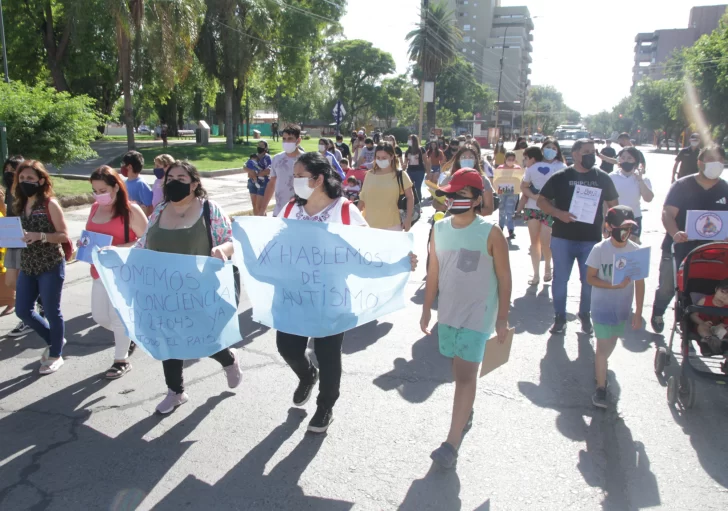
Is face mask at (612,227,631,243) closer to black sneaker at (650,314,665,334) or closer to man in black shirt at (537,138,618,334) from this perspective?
man in black shirt at (537,138,618,334)

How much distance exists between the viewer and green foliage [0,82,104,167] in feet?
46.1

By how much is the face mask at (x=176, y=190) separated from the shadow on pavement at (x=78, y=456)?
1.48m

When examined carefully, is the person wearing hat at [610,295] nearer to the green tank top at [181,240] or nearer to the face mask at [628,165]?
the green tank top at [181,240]

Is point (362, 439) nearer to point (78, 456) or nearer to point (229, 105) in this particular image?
point (78, 456)

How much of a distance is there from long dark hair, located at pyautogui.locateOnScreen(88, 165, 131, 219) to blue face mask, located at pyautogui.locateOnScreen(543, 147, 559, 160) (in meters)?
5.55

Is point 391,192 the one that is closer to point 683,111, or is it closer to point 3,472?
point 3,472

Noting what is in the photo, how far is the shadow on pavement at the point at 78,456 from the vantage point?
10.6 feet

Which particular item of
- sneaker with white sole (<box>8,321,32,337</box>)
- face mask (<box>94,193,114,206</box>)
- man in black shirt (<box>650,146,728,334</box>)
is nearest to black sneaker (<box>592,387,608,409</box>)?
man in black shirt (<box>650,146,728,334</box>)

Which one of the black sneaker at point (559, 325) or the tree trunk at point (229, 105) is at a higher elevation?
the tree trunk at point (229, 105)

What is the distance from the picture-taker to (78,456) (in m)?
3.64

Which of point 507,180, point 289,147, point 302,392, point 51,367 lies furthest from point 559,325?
point 507,180

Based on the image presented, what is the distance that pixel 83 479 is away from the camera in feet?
11.1

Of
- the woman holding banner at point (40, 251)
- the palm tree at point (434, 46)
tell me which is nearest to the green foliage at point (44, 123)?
the woman holding banner at point (40, 251)

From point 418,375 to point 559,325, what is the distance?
6.13 feet
